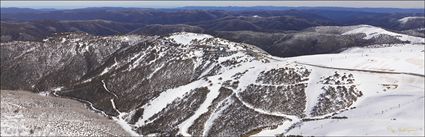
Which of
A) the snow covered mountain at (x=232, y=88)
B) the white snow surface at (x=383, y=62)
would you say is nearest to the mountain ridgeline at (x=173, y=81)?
the snow covered mountain at (x=232, y=88)

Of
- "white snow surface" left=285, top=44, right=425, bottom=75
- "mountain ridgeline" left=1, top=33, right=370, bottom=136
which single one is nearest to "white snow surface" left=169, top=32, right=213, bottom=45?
"mountain ridgeline" left=1, top=33, right=370, bottom=136

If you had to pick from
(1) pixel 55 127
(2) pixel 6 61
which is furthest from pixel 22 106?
(2) pixel 6 61

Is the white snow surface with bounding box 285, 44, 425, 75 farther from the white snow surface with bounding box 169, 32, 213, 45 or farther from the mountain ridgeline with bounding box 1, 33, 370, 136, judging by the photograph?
the white snow surface with bounding box 169, 32, 213, 45

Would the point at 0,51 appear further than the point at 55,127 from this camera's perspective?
Yes

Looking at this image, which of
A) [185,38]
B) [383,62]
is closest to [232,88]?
[383,62]

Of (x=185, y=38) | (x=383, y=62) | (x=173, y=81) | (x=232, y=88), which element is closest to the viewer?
(x=232, y=88)

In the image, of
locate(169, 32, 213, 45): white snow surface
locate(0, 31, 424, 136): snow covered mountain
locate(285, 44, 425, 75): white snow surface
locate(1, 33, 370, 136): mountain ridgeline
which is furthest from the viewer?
locate(169, 32, 213, 45): white snow surface

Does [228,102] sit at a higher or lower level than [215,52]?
lower

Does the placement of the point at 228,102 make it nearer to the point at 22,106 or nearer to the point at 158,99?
the point at 158,99

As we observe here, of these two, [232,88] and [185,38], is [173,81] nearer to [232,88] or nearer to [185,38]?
[232,88]
